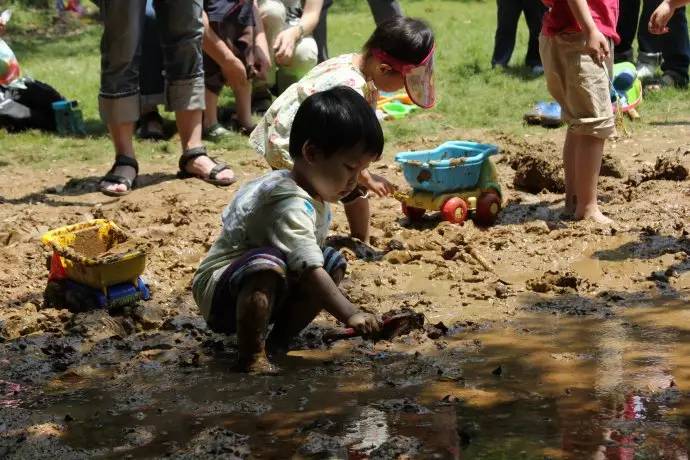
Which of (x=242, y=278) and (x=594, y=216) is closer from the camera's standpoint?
(x=242, y=278)

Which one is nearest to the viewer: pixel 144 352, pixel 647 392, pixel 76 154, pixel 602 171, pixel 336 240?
pixel 647 392

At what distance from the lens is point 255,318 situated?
4184 millimetres

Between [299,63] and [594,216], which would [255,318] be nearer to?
[594,216]

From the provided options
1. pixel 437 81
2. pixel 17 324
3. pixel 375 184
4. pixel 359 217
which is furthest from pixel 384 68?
pixel 437 81

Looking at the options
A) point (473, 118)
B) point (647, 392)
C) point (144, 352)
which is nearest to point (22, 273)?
point (144, 352)

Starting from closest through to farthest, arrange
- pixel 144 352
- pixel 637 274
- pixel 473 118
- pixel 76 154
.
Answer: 1. pixel 144 352
2. pixel 637 274
3. pixel 76 154
4. pixel 473 118

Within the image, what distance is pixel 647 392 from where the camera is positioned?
3.80 meters

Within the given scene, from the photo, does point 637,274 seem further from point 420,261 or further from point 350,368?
point 350,368

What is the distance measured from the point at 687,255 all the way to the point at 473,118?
3473mm

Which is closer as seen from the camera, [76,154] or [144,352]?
[144,352]

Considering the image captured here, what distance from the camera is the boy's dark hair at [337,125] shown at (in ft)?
13.9

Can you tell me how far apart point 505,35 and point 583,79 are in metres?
5.29

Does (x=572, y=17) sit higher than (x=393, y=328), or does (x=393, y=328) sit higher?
(x=572, y=17)

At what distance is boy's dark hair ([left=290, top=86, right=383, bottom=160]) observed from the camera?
422 cm
